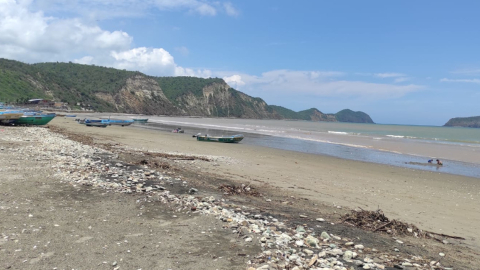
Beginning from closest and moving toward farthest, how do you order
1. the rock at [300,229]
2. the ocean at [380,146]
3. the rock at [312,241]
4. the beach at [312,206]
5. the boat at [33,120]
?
the beach at [312,206] < the rock at [312,241] < the rock at [300,229] < the ocean at [380,146] < the boat at [33,120]

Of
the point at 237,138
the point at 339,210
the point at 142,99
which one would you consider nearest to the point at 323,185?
the point at 339,210

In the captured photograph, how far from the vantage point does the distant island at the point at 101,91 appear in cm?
9569

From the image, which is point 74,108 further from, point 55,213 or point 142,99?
point 55,213

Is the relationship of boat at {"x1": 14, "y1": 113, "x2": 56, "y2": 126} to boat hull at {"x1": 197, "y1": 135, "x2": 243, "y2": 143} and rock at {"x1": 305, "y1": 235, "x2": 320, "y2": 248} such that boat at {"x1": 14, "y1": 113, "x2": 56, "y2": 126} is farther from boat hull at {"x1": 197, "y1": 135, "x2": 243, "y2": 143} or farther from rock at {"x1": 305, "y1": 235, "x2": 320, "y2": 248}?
rock at {"x1": 305, "y1": 235, "x2": 320, "y2": 248}

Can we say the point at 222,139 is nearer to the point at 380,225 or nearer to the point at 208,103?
the point at 380,225

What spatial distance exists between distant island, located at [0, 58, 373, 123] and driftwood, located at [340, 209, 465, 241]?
93.3 metres

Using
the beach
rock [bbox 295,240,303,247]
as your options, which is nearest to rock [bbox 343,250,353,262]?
the beach

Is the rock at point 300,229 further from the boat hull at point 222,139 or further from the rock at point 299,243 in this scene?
the boat hull at point 222,139

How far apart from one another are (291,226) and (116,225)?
11.3 feet

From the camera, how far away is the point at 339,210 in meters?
8.52

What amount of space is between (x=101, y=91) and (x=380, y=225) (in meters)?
139

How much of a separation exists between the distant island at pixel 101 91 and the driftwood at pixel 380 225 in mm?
93255

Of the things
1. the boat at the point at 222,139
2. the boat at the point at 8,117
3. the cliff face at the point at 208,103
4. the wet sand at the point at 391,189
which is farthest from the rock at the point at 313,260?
the cliff face at the point at 208,103

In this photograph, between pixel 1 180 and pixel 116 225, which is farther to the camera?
pixel 1 180
